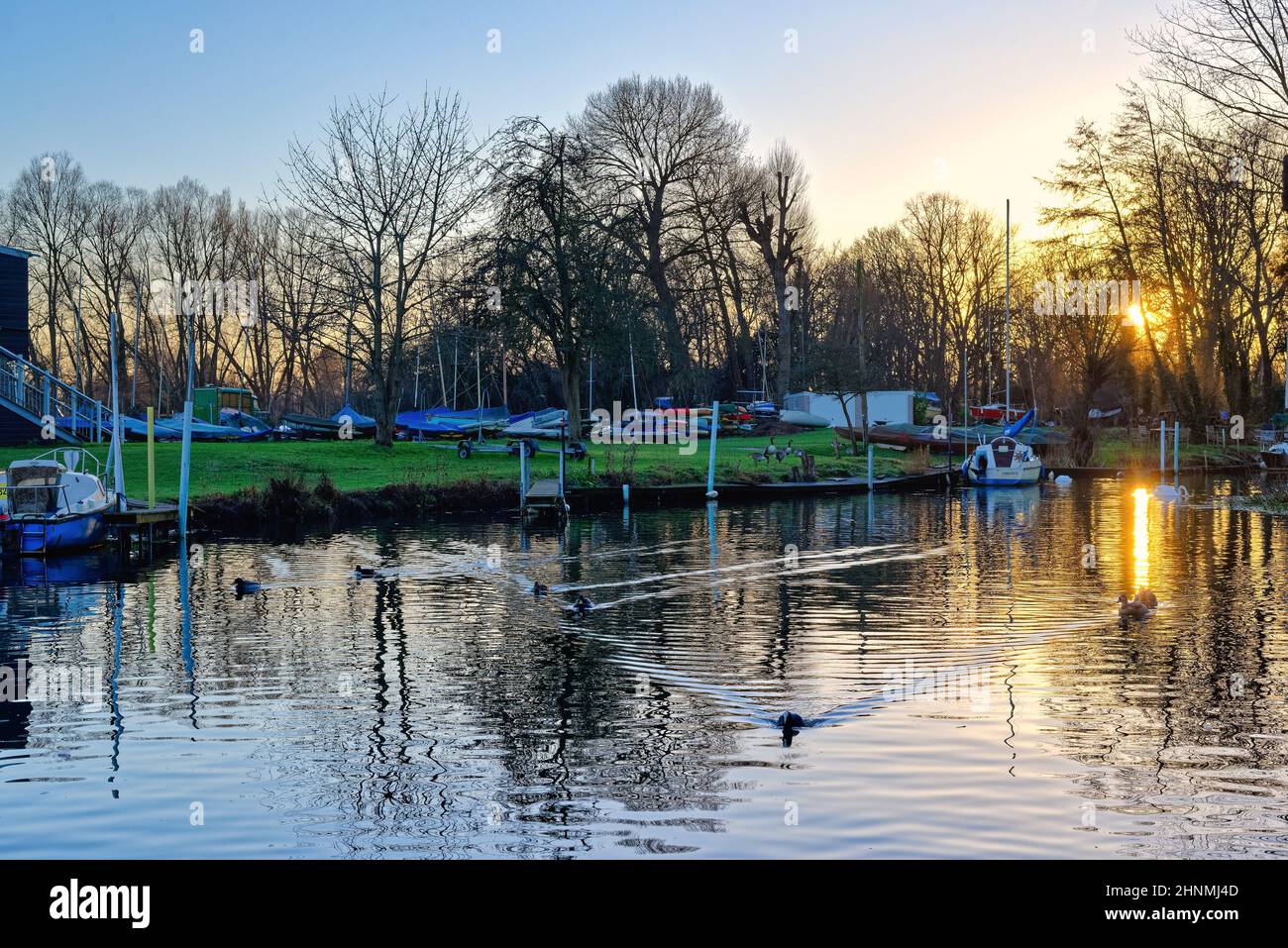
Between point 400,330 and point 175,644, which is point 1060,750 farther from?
point 400,330

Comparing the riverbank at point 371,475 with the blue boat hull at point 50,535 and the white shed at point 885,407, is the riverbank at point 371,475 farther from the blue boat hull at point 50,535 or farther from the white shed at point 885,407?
the white shed at point 885,407

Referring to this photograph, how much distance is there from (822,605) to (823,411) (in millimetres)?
62997

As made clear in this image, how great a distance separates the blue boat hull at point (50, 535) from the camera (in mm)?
31719

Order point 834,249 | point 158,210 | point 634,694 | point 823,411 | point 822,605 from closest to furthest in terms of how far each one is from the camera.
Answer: point 634,694 → point 822,605 → point 823,411 → point 158,210 → point 834,249

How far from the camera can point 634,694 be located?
15664 millimetres

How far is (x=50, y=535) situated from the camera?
32000 mm

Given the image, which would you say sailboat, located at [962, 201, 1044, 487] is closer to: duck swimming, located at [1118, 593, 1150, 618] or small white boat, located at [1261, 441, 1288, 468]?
small white boat, located at [1261, 441, 1288, 468]

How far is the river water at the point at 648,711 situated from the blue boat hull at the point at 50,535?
8.39 feet

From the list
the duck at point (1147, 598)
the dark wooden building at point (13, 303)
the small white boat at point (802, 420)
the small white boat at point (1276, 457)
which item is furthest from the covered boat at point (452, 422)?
the duck at point (1147, 598)

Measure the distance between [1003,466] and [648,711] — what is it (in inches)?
1973

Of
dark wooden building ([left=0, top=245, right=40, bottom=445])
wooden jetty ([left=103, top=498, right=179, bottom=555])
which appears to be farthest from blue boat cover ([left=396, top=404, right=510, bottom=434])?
wooden jetty ([left=103, top=498, right=179, bottom=555])

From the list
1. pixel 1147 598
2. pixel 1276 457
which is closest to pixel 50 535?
pixel 1147 598

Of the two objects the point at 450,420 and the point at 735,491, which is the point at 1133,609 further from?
the point at 450,420
